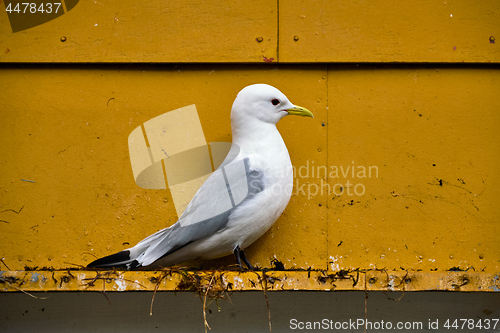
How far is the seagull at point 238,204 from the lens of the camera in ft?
4.78

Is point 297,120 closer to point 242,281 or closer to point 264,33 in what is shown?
point 264,33

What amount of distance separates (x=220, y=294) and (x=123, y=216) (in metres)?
0.65

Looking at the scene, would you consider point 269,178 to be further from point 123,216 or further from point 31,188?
point 31,188

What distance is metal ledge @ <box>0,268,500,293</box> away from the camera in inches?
52.6

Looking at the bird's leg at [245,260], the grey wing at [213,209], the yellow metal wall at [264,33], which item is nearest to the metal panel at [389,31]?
the yellow metal wall at [264,33]

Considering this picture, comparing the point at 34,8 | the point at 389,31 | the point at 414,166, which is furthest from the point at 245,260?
the point at 34,8

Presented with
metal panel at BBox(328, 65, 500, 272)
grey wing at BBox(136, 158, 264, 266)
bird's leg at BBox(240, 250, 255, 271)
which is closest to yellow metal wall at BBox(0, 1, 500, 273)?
metal panel at BBox(328, 65, 500, 272)

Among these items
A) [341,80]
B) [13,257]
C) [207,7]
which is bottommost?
[13,257]

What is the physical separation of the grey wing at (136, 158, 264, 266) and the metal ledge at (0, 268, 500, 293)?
4.6 inches

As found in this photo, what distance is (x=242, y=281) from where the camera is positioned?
1336mm

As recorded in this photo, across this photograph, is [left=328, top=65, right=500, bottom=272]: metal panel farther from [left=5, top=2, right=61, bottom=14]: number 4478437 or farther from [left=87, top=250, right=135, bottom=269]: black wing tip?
[left=5, top=2, right=61, bottom=14]: number 4478437

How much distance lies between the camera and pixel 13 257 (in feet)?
5.71

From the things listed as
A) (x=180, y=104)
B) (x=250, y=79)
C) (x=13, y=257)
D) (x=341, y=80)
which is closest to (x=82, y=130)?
(x=180, y=104)

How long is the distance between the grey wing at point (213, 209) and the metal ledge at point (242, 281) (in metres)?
0.12
